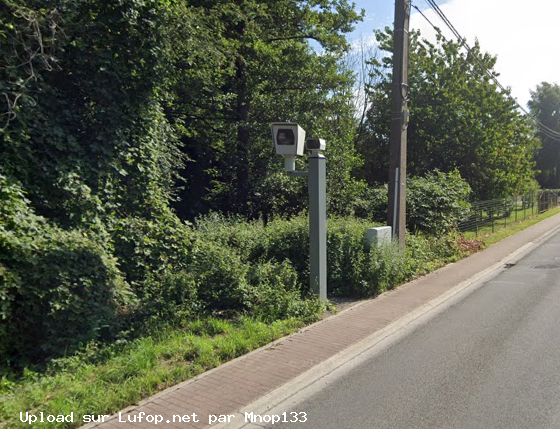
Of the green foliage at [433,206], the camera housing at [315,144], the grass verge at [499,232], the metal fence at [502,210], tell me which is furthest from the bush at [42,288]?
the grass verge at [499,232]

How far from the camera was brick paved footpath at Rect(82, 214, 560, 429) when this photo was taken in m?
4.11

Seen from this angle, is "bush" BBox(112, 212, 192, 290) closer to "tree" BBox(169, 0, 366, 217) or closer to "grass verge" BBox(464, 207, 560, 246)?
"tree" BBox(169, 0, 366, 217)

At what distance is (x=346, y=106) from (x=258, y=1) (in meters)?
4.91

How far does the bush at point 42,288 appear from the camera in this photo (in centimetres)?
501

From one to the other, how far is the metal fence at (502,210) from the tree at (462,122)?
1330 mm

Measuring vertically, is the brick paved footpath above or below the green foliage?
below

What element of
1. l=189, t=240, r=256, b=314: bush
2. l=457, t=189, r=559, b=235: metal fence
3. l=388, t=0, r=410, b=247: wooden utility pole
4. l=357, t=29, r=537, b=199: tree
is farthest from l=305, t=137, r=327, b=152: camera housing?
l=357, t=29, r=537, b=199: tree

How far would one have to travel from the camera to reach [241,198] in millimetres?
16422

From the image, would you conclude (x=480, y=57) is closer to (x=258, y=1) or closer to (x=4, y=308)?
(x=258, y=1)

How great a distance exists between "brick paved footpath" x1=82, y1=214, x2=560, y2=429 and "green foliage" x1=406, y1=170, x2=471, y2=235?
4.31 meters

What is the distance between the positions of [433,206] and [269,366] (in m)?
10.1

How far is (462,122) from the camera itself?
2288 cm

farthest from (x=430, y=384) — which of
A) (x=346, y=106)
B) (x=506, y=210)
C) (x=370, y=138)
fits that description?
(x=370, y=138)

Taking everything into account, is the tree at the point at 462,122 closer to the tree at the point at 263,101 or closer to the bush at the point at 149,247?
the tree at the point at 263,101
